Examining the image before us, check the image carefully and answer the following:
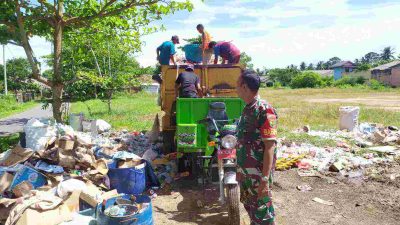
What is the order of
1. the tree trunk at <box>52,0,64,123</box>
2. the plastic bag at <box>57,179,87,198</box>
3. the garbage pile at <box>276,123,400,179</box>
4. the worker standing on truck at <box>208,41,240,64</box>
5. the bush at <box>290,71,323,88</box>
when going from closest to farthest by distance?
1. the plastic bag at <box>57,179,87,198</box>
2. the garbage pile at <box>276,123,400,179</box>
3. the tree trunk at <box>52,0,64,123</box>
4. the worker standing on truck at <box>208,41,240,64</box>
5. the bush at <box>290,71,323,88</box>

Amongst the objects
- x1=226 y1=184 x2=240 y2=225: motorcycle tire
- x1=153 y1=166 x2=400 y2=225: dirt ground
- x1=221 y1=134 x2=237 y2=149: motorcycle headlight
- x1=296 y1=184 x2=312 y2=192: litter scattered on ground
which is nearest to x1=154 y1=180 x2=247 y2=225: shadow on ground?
x1=153 y1=166 x2=400 y2=225: dirt ground

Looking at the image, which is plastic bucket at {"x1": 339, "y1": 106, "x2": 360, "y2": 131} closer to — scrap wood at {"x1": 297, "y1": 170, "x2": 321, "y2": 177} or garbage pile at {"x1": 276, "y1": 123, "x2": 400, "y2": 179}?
garbage pile at {"x1": 276, "y1": 123, "x2": 400, "y2": 179}

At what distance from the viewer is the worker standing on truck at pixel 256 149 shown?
9.63 ft

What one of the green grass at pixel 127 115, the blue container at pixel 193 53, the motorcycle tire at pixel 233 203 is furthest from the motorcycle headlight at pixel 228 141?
the green grass at pixel 127 115

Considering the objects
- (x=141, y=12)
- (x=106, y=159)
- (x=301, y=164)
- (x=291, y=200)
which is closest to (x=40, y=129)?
(x=106, y=159)

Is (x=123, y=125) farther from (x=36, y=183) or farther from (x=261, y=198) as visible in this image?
(x=261, y=198)

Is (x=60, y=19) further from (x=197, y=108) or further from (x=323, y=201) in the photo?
(x=323, y=201)

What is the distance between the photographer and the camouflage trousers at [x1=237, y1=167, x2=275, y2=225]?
3.08 metres

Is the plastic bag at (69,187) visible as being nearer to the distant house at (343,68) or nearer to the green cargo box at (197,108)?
the green cargo box at (197,108)

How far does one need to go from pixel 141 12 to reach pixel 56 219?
542 cm

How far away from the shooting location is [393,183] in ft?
19.9

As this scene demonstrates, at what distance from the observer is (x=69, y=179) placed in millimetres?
4969

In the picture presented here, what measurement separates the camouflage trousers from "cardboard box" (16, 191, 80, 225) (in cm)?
224

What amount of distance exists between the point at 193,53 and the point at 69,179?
14.5 feet
